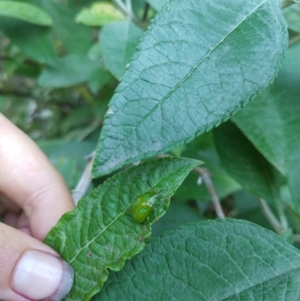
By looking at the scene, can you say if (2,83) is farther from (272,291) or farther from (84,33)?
(272,291)

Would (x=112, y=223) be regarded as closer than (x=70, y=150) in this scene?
Yes

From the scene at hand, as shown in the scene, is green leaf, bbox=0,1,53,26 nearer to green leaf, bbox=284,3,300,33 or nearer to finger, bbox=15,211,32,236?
finger, bbox=15,211,32,236

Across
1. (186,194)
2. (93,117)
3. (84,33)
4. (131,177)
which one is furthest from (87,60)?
(131,177)

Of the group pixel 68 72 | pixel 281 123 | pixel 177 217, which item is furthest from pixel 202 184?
pixel 68 72

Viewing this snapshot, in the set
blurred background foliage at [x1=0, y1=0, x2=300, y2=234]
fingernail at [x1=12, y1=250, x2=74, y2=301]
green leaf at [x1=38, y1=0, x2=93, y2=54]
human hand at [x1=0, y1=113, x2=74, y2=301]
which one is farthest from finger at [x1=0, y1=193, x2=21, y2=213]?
green leaf at [x1=38, y1=0, x2=93, y2=54]

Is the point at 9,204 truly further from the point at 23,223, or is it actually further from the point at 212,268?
the point at 212,268
